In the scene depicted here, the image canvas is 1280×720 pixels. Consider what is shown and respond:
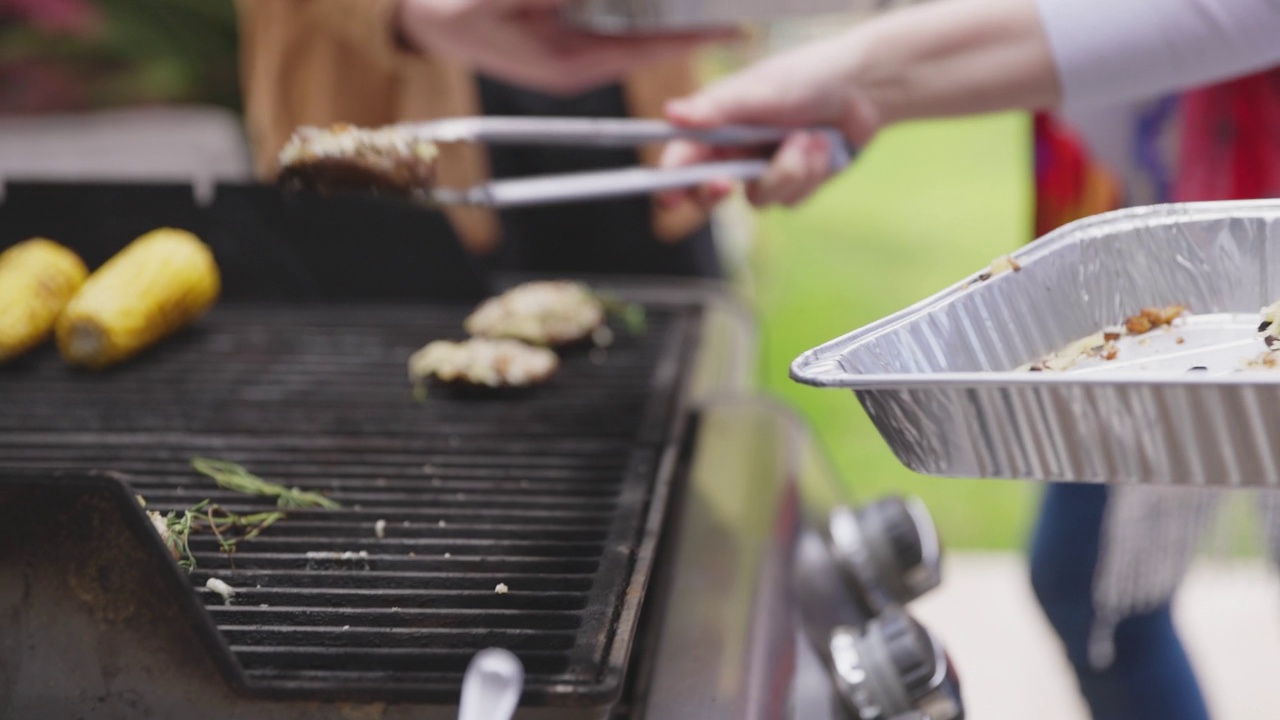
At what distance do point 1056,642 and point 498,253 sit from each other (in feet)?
5.46

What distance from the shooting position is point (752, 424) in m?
1.69

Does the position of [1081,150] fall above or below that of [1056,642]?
above

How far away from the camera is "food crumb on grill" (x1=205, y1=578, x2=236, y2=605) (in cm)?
109

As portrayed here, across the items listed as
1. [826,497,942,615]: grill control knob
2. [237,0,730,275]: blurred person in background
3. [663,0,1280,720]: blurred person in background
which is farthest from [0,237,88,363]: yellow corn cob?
[826,497,942,615]: grill control knob

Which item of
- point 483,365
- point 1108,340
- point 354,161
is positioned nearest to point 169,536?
point 354,161

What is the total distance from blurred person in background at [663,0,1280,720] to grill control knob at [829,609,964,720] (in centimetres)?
56

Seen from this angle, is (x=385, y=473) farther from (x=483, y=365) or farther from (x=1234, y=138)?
(x=1234, y=138)

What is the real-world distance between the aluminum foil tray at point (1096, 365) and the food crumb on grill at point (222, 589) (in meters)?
0.66

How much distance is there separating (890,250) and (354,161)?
130 inches

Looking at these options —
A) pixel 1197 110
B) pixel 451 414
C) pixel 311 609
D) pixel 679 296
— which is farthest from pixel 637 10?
pixel 311 609

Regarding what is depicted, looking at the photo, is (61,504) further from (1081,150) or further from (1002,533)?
(1002,533)

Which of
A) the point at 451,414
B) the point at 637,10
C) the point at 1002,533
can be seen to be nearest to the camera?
the point at 451,414

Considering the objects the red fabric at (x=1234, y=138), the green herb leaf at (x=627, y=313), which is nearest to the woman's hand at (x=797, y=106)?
the green herb leaf at (x=627, y=313)

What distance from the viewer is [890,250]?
4320 mm
